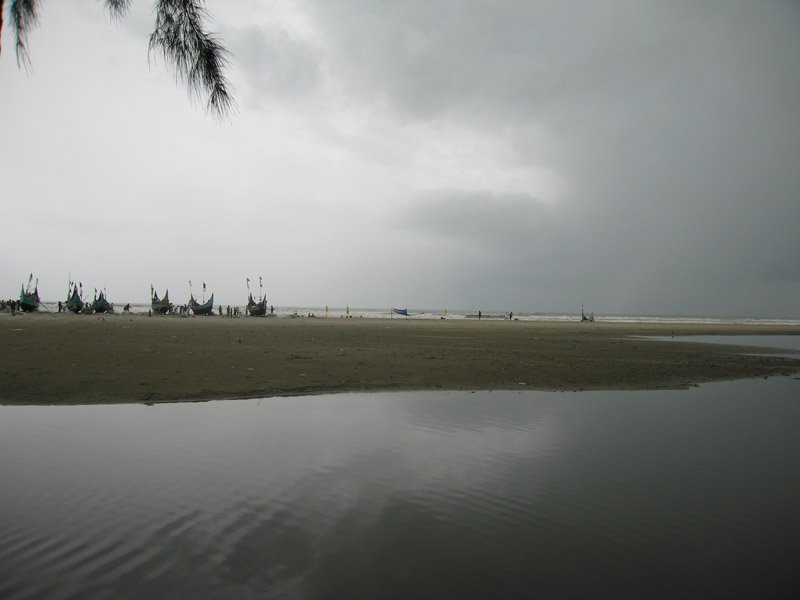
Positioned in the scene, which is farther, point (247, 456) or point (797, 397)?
point (797, 397)

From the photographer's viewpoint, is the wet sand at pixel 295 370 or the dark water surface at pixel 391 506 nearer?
the dark water surface at pixel 391 506

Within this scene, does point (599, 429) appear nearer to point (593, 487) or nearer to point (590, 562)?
point (593, 487)

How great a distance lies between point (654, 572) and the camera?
3498 millimetres

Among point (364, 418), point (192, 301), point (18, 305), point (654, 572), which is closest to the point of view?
point (654, 572)

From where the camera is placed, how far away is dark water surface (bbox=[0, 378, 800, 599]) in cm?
332

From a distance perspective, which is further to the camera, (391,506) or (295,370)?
(295,370)

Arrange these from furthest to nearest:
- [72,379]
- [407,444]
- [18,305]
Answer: [18,305], [72,379], [407,444]

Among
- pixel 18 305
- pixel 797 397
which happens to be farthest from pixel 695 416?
pixel 18 305

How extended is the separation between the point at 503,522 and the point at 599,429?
4.51m

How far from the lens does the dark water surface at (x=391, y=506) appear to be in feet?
10.9

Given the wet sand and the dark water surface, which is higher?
the wet sand

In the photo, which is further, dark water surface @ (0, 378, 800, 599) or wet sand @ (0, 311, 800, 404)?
wet sand @ (0, 311, 800, 404)

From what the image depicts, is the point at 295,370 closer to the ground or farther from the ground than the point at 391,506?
farther from the ground

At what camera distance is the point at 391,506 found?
4.64 meters
